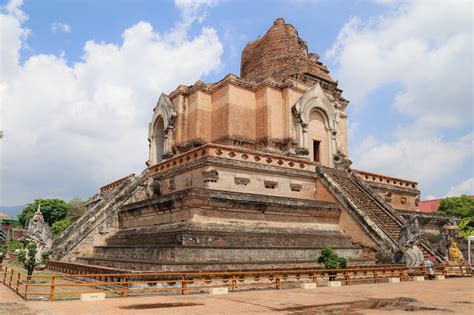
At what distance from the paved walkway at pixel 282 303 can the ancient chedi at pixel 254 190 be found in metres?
2.45

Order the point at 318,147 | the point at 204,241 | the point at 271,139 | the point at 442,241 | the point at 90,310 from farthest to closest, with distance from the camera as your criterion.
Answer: the point at 318,147, the point at 271,139, the point at 442,241, the point at 204,241, the point at 90,310

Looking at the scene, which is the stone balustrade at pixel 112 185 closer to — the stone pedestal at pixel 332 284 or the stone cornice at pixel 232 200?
the stone cornice at pixel 232 200

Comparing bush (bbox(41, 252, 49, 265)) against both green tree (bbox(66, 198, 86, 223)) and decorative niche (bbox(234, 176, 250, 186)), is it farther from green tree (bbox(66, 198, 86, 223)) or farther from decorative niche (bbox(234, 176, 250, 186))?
green tree (bbox(66, 198, 86, 223))

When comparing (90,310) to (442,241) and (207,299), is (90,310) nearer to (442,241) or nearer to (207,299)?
(207,299)

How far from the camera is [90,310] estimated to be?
8930 millimetres

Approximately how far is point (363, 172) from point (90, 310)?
63.8 feet

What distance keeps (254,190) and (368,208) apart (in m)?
5.64

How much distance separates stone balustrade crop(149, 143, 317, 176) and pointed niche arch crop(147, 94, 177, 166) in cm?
373

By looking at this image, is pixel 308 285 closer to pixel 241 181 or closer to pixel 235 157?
pixel 241 181

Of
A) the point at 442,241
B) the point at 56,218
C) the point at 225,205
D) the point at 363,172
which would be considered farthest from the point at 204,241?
the point at 56,218

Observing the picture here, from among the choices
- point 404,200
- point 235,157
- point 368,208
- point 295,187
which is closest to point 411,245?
point 368,208

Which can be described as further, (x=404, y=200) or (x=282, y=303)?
(x=404, y=200)

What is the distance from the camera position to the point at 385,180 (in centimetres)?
2602

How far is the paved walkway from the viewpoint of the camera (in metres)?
8.93
